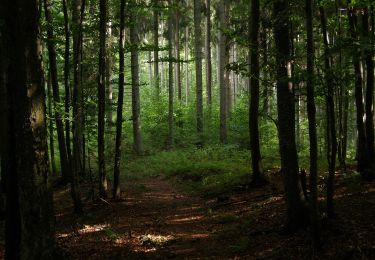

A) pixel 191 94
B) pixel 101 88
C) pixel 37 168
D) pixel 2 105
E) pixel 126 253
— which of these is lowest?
pixel 126 253

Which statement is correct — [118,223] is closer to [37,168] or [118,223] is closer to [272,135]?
[37,168]

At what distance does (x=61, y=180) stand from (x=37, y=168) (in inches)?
519

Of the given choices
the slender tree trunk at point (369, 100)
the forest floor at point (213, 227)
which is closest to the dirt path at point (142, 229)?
the forest floor at point (213, 227)

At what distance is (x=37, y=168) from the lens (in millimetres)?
5805

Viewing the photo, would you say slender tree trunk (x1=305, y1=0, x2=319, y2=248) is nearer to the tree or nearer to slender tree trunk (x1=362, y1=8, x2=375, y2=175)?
the tree

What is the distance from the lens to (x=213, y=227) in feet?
33.0

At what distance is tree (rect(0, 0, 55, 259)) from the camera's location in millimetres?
5672

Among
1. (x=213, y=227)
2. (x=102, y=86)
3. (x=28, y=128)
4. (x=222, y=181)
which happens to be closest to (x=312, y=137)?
(x=213, y=227)

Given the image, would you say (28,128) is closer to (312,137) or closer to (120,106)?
(312,137)

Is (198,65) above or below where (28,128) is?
above

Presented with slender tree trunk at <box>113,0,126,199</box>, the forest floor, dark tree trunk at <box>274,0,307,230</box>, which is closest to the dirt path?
the forest floor

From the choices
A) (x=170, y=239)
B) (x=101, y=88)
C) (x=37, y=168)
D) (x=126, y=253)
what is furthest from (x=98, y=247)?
(x=101, y=88)

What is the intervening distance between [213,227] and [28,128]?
229 inches

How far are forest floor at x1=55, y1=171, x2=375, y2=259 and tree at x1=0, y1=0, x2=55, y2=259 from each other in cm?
179
